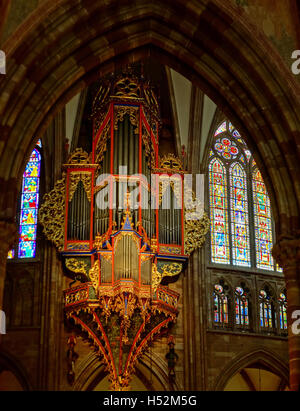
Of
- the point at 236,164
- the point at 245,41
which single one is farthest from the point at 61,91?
the point at 236,164

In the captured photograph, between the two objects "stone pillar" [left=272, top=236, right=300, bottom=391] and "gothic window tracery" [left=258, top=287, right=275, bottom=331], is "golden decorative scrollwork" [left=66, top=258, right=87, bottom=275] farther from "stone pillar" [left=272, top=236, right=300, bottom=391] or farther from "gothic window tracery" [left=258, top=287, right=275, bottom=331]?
"stone pillar" [left=272, top=236, right=300, bottom=391]

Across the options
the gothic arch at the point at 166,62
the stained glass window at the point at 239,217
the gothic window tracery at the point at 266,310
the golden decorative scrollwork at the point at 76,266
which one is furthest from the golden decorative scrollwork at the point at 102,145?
the gothic window tracery at the point at 266,310

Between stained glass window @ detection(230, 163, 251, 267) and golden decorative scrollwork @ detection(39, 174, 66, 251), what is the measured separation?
4252 millimetres

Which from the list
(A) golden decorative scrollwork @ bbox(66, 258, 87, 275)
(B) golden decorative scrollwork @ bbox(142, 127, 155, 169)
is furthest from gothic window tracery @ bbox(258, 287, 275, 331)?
(A) golden decorative scrollwork @ bbox(66, 258, 87, 275)

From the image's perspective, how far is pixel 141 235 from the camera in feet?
57.6

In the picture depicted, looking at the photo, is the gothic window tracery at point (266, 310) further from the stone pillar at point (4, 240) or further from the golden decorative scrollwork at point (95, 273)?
the stone pillar at point (4, 240)

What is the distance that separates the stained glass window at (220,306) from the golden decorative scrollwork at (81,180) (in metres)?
3.66

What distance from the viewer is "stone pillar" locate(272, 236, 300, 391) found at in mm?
11962

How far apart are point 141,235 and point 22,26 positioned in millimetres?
6386

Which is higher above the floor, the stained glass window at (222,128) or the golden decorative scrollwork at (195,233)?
the stained glass window at (222,128)

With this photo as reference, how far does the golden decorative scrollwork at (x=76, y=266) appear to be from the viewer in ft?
57.6

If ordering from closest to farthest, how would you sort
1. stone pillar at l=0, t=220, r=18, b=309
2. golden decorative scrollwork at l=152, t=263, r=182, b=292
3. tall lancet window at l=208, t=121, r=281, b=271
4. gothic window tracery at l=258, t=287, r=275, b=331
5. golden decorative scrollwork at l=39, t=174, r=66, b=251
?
stone pillar at l=0, t=220, r=18, b=309 < golden decorative scrollwork at l=152, t=263, r=182, b=292 < golden decorative scrollwork at l=39, t=174, r=66, b=251 < gothic window tracery at l=258, t=287, r=275, b=331 < tall lancet window at l=208, t=121, r=281, b=271

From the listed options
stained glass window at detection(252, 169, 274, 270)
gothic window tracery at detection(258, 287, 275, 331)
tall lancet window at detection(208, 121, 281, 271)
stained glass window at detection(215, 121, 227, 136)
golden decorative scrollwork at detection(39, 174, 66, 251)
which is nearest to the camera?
golden decorative scrollwork at detection(39, 174, 66, 251)
